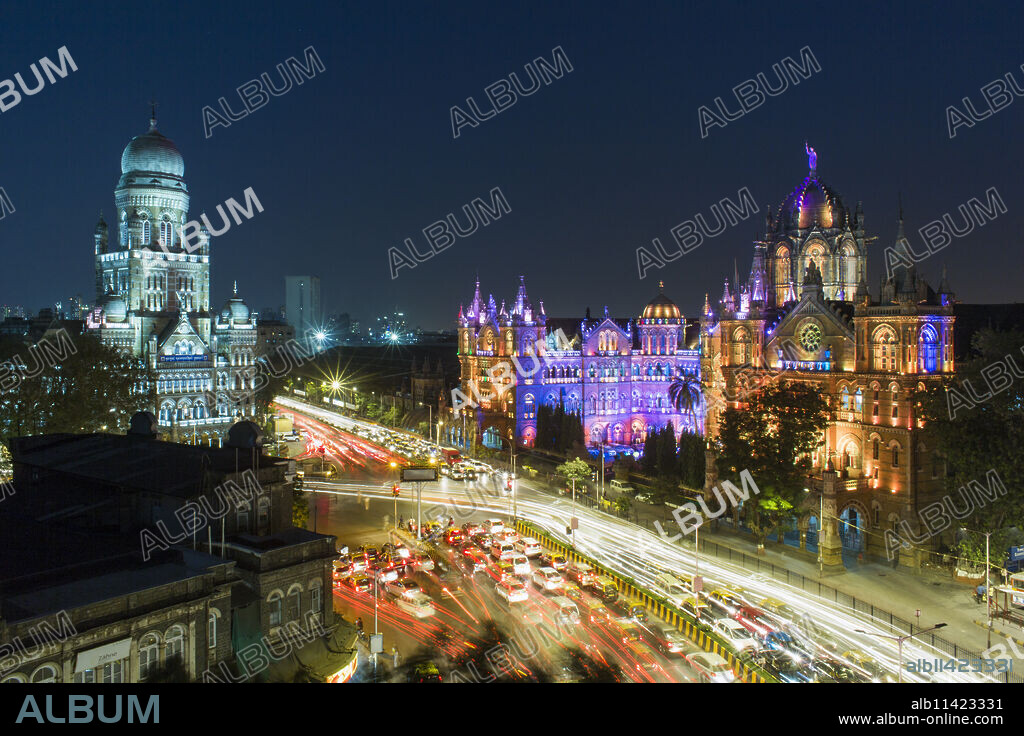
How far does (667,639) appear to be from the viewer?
31375 mm

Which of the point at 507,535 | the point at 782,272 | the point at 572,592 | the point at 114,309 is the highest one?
the point at 782,272

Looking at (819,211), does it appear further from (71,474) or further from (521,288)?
(71,474)

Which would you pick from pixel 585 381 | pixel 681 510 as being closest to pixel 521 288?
pixel 585 381

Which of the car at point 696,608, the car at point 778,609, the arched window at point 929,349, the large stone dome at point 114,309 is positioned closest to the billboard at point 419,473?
the car at point 696,608

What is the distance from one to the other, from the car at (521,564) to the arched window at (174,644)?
20249 millimetres

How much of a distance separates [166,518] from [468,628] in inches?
549

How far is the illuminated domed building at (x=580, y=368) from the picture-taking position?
8294 cm

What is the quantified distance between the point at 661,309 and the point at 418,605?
62696mm

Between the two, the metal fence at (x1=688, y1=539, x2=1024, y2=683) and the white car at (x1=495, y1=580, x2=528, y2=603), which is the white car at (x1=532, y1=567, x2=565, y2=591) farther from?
the metal fence at (x1=688, y1=539, x2=1024, y2=683)

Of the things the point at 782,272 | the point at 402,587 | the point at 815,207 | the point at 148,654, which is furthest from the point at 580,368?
the point at 148,654

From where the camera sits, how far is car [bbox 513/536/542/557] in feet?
144

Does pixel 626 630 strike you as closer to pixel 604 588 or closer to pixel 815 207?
pixel 604 588

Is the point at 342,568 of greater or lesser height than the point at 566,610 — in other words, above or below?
above
